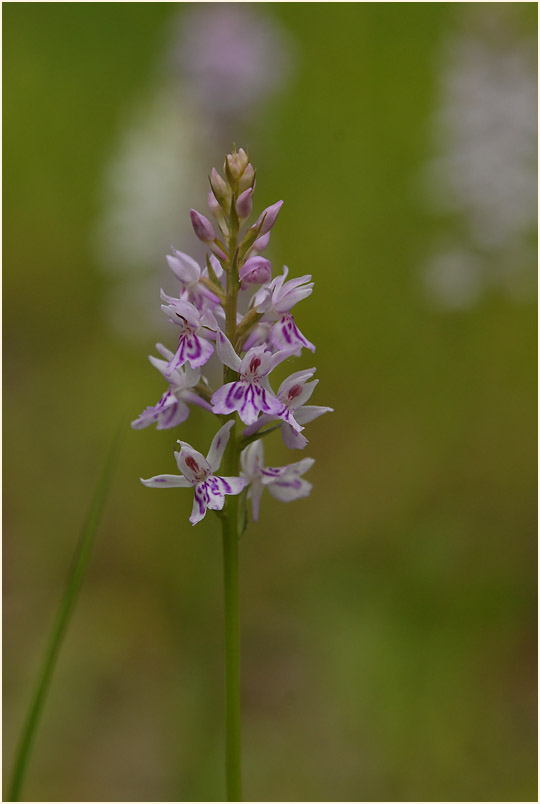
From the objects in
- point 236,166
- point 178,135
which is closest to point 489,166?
point 178,135

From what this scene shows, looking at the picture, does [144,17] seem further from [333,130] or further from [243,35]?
[243,35]

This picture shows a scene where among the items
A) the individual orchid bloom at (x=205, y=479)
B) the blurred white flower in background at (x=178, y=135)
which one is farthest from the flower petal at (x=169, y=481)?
the blurred white flower in background at (x=178, y=135)

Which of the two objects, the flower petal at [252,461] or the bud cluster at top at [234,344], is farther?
the flower petal at [252,461]

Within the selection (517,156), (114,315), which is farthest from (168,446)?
(517,156)

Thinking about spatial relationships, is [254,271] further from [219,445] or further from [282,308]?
[219,445]

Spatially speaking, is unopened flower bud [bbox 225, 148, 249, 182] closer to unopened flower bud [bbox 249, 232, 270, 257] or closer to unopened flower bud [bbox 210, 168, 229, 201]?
unopened flower bud [bbox 210, 168, 229, 201]

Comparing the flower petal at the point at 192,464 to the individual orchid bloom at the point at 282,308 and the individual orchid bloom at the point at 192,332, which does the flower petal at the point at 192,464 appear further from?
the individual orchid bloom at the point at 282,308
